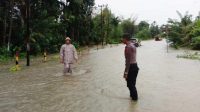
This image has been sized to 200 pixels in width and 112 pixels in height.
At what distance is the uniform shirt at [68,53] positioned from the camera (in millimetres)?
17281

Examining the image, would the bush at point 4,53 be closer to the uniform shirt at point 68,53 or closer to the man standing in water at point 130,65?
the uniform shirt at point 68,53

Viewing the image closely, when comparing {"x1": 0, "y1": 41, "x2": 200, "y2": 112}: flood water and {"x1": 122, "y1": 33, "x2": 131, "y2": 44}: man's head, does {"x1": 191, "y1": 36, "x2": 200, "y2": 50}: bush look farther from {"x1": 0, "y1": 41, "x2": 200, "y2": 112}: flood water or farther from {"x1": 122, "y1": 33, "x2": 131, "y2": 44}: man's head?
{"x1": 122, "y1": 33, "x2": 131, "y2": 44}: man's head

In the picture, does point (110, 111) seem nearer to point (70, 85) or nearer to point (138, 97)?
point (138, 97)

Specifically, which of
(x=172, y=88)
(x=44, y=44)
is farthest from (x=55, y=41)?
(x=172, y=88)

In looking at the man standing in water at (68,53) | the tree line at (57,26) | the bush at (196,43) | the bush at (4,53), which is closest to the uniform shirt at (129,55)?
the man standing in water at (68,53)

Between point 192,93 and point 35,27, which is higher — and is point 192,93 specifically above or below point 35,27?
below

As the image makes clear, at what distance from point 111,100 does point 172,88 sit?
3.36 metres

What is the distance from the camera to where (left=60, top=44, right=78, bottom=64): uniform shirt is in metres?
17.3

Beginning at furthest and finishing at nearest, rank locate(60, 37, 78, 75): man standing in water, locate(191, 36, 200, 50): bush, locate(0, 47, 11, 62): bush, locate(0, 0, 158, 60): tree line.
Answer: locate(191, 36, 200, 50): bush < locate(0, 0, 158, 60): tree line < locate(0, 47, 11, 62): bush < locate(60, 37, 78, 75): man standing in water

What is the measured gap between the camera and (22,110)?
387 inches

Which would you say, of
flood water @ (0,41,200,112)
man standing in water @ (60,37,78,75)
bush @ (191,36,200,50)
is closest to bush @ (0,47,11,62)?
man standing in water @ (60,37,78,75)

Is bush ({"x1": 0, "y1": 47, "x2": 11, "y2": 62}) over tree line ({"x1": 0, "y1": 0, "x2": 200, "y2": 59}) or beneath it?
beneath

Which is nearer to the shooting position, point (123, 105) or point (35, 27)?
point (123, 105)

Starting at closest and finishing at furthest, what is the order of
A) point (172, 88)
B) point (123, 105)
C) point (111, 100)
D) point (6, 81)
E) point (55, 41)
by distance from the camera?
1. point (123, 105)
2. point (111, 100)
3. point (172, 88)
4. point (6, 81)
5. point (55, 41)
